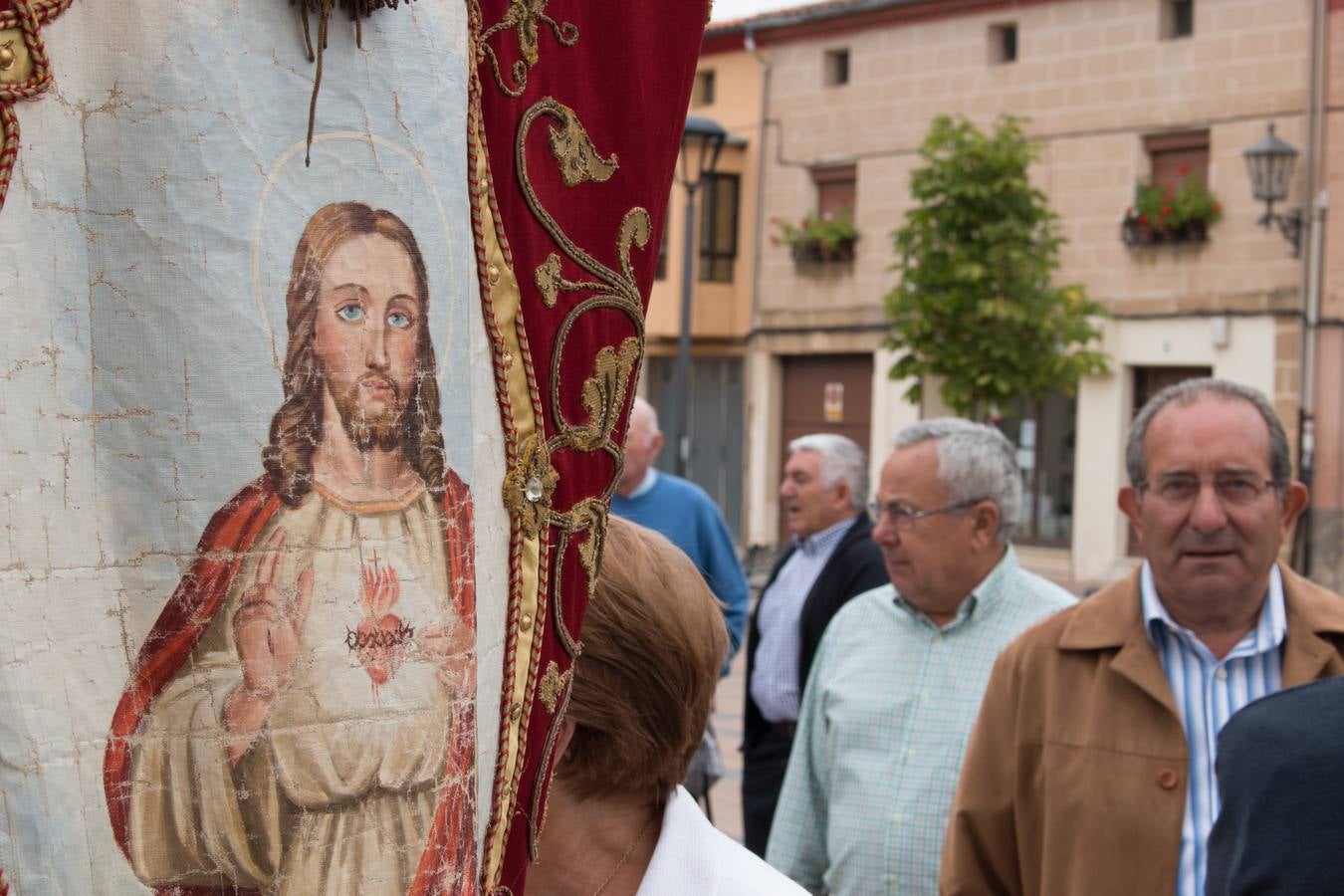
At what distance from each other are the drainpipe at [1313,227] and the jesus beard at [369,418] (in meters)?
17.8

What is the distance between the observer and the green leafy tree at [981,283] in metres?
16.7

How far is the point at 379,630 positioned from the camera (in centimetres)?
105

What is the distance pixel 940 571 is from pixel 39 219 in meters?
3.15

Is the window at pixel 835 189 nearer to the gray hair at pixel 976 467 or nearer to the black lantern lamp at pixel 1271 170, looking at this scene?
the black lantern lamp at pixel 1271 170

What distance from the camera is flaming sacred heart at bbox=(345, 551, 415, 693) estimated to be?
3.41 ft

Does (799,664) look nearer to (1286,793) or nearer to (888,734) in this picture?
(888,734)

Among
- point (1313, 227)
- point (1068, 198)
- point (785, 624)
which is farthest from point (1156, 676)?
point (1068, 198)

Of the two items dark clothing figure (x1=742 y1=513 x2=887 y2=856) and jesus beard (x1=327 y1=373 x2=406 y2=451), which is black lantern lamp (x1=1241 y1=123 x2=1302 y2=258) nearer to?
dark clothing figure (x1=742 y1=513 x2=887 y2=856)

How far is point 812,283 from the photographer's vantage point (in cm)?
2225

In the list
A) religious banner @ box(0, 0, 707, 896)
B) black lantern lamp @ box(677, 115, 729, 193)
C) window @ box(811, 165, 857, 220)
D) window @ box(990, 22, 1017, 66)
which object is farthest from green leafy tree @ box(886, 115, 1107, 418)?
religious banner @ box(0, 0, 707, 896)

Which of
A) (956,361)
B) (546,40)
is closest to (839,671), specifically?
(546,40)

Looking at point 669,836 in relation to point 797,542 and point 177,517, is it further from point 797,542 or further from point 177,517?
point 797,542

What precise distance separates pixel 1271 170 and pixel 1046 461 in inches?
180

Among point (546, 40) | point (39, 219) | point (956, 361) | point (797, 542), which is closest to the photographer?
point (39, 219)
